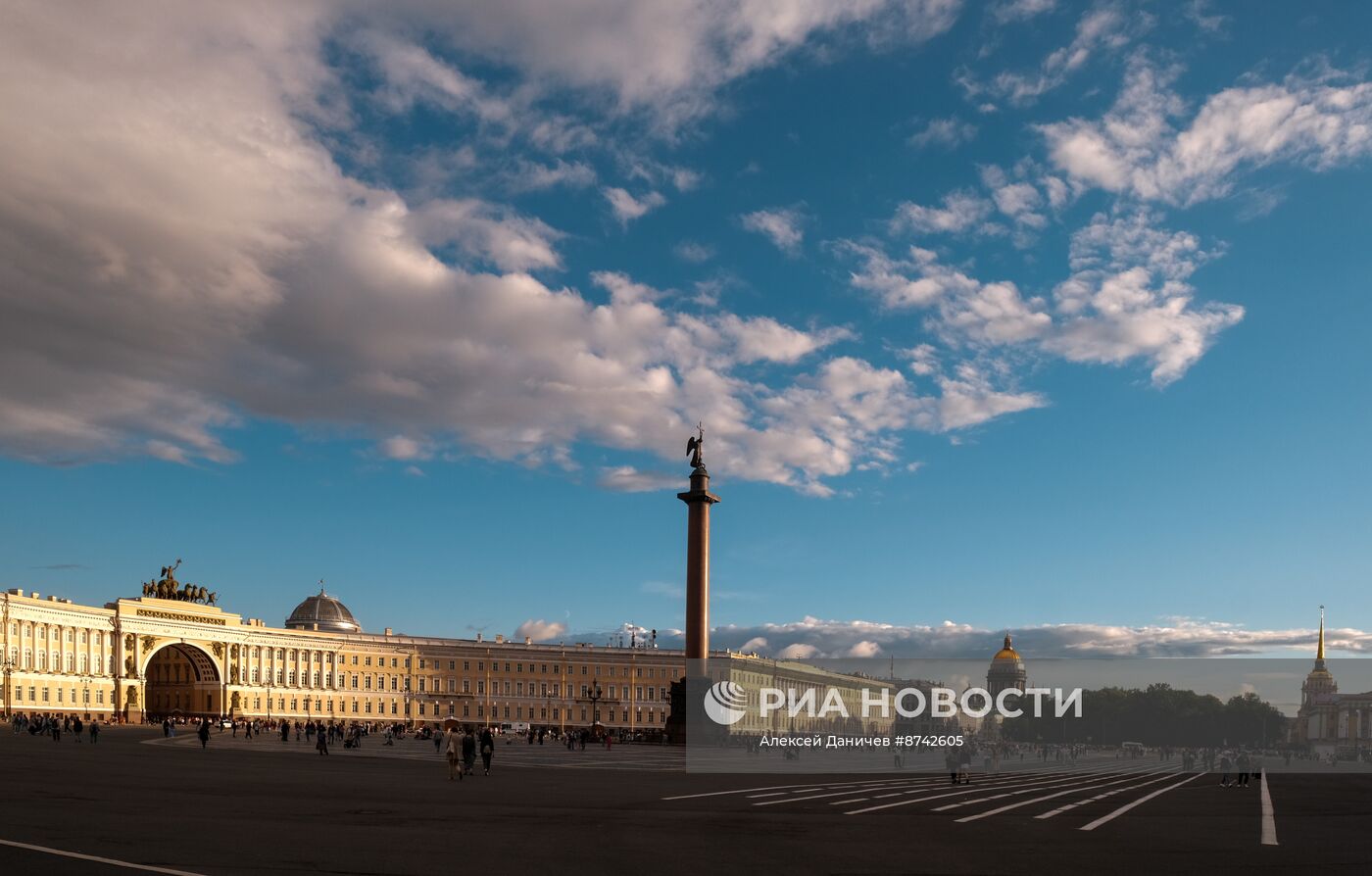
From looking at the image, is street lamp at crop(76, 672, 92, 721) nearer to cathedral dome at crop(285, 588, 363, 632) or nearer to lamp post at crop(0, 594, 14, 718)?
lamp post at crop(0, 594, 14, 718)

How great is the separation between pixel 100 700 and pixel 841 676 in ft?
365

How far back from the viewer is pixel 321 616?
167m

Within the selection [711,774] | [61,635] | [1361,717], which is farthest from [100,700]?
[1361,717]

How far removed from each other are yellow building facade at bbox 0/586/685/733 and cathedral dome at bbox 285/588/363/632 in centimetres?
19

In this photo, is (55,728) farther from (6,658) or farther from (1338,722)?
(1338,722)

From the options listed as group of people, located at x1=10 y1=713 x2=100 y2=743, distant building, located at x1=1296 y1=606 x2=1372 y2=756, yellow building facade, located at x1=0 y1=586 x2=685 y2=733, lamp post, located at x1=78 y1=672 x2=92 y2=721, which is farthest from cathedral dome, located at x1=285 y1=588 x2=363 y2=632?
distant building, located at x1=1296 y1=606 x2=1372 y2=756

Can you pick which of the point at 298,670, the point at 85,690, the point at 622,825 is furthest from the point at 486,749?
the point at 298,670

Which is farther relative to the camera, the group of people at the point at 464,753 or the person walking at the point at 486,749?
the person walking at the point at 486,749

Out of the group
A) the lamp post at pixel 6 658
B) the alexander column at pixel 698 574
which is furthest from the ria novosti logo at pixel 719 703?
the lamp post at pixel 6 658

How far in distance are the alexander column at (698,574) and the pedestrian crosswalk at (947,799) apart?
2822 cm

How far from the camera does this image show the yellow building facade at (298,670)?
12112 centimetres

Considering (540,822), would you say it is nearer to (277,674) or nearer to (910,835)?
(910,835)

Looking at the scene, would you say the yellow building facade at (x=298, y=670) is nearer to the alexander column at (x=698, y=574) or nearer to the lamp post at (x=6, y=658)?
the lamp post at (x=6, y=658)

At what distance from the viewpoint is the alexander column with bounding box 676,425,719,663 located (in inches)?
2788
